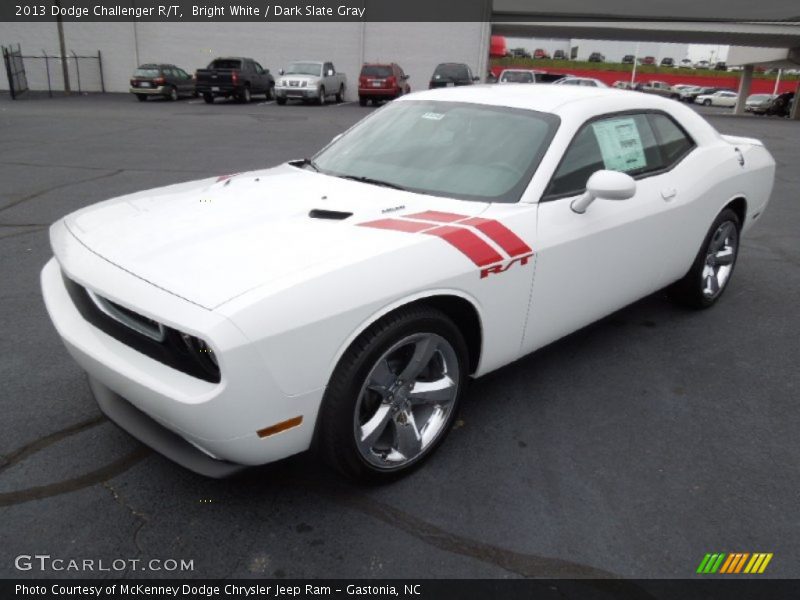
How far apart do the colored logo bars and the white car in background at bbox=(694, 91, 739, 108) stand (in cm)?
5280

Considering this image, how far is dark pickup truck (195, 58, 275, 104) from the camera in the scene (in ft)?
79.5

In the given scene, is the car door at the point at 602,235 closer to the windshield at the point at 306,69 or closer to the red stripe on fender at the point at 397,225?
the red stripe on fender at the point at 397,225

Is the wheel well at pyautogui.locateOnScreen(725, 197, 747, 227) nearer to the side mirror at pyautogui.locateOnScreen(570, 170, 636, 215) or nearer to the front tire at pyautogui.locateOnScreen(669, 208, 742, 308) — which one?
the front tire at pyautogui.locateOnScreen(669, 208, 742, 308)

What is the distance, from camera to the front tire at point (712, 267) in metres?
4.34

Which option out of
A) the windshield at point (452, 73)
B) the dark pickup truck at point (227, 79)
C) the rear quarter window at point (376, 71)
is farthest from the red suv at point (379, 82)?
the dark pickup truck at point (227, 79)

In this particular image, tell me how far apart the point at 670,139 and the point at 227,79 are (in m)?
23.1

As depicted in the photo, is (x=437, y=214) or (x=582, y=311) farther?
(x=582, y=311)

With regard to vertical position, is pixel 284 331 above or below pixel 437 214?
below

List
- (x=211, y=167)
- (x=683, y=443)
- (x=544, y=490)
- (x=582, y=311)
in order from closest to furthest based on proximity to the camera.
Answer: (x=544, y=490)
(x=683, y=443)
(x=582, y=311)
(x=211, y=167)

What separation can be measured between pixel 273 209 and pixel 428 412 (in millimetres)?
1161

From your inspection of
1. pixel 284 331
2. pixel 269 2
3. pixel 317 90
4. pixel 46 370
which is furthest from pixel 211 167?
pixel 269 2

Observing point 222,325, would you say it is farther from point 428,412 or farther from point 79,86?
point 79,86

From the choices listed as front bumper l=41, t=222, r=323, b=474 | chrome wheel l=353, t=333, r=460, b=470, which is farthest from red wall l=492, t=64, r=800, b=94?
front bumper l=41, t=222, r=323, b=474

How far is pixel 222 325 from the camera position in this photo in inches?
77.6
